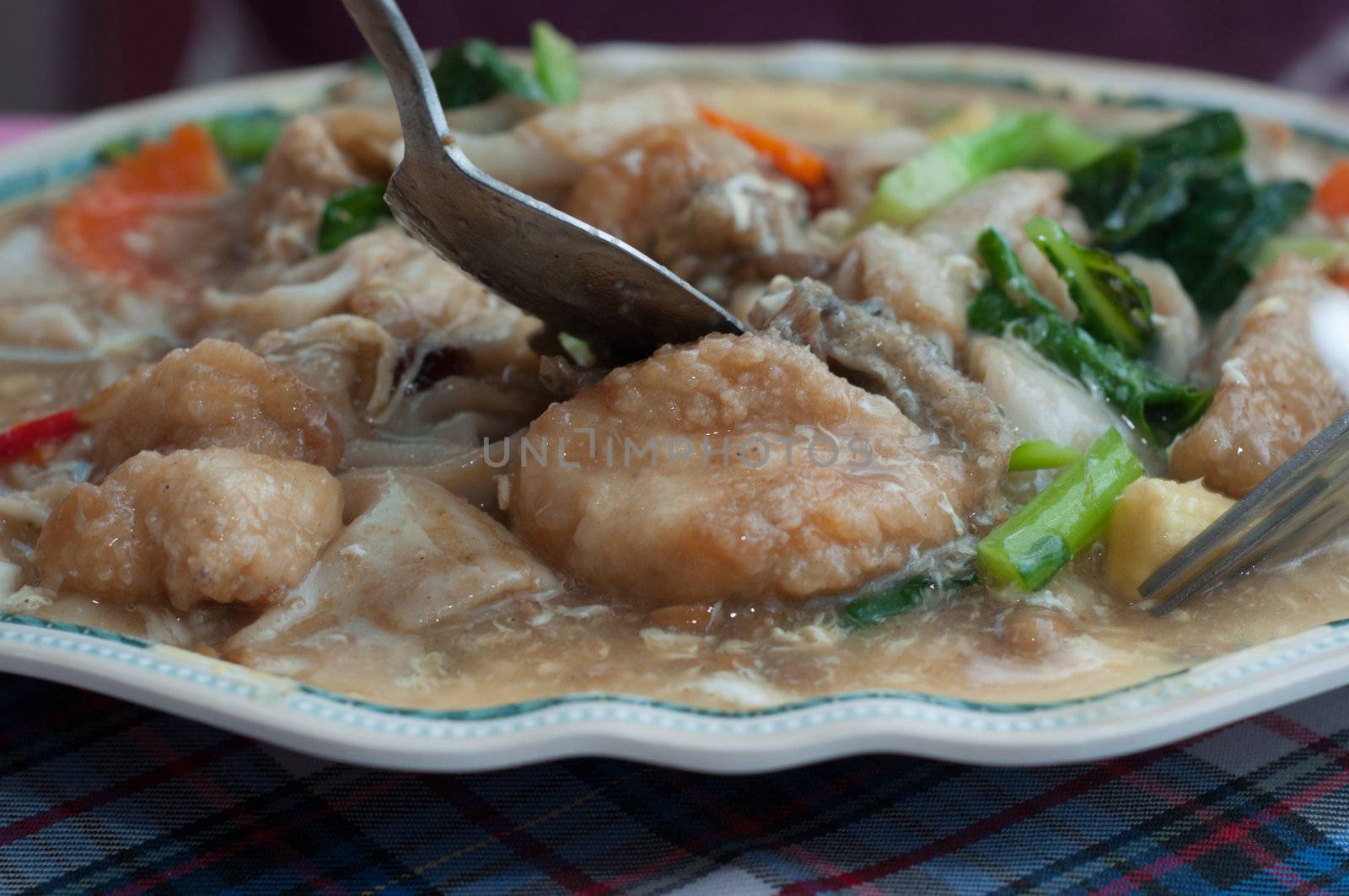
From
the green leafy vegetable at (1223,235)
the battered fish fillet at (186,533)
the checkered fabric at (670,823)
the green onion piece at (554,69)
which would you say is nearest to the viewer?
the checkered fabric at (670,823)

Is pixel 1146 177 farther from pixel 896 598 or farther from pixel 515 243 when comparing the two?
pixel 515 243

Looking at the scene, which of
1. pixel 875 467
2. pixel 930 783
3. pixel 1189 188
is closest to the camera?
pixel 930 783

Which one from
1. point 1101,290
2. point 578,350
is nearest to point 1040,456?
point 1101,290

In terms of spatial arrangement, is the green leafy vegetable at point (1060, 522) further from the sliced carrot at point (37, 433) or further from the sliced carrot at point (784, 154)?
the sliced carrot at point (37, 433)

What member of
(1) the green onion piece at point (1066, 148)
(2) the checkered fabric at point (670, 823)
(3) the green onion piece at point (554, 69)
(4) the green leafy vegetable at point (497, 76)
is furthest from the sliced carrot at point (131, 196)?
(1) the green onion piece at point (1066, 148)

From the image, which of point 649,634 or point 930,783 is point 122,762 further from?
point 930,783

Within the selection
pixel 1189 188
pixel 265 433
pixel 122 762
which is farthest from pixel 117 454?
pixel 1189 188
